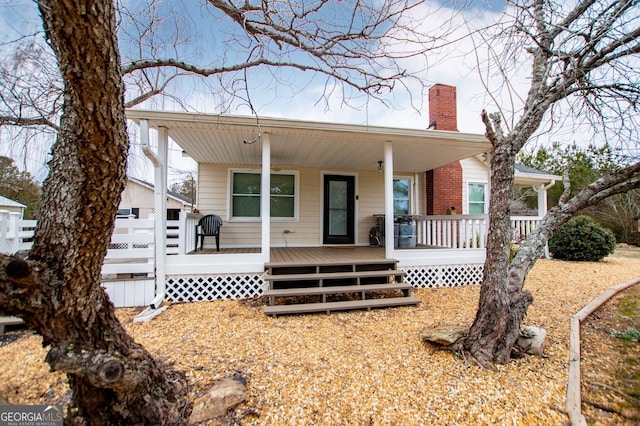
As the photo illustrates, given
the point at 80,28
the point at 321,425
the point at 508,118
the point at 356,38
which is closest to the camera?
the point at 80,28

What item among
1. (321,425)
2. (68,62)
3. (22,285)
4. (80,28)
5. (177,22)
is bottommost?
(321,425)

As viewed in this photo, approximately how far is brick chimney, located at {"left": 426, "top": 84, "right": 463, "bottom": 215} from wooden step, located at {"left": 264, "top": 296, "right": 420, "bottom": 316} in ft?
14.6

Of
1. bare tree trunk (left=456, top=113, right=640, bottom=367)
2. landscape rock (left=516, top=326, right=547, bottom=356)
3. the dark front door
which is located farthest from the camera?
the dark front door

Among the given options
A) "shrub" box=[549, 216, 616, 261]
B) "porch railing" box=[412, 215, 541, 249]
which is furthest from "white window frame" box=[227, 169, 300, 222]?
"shrub" box=[549, 216, 616, 261]

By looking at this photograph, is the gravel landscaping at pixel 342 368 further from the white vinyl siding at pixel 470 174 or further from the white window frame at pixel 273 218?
the white vinyl siding at pixel 470 174

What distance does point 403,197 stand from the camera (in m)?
8.12

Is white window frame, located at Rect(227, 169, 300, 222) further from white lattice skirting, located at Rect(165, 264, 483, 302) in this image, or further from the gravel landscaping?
the gravel landscaping

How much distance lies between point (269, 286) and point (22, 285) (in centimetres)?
321

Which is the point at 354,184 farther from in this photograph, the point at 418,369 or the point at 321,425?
the point at 321,425

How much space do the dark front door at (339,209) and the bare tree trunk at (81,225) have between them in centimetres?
609

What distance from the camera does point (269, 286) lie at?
4215 millimetres

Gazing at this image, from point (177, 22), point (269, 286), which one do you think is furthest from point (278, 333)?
point (177, 22)

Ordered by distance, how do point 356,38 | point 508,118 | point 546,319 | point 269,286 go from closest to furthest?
point 508,118 → point 356,38 → point 546,319 → point 269,286

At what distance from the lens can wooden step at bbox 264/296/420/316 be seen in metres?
3.75
